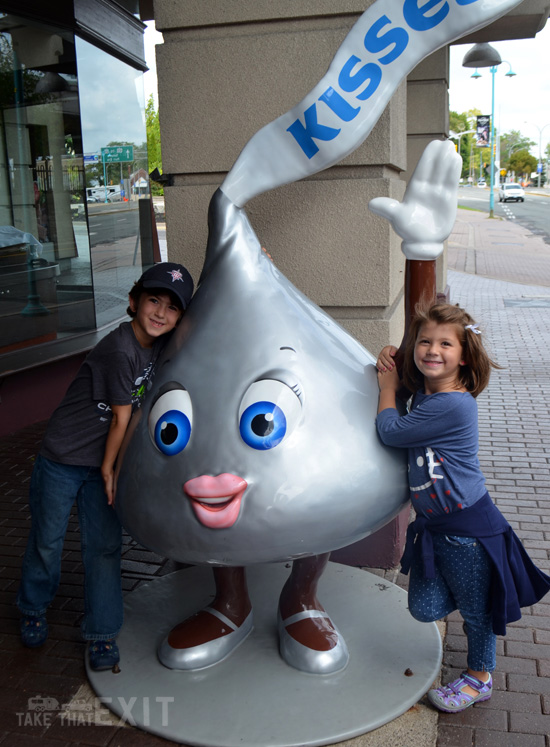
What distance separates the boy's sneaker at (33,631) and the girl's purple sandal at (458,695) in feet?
5.38

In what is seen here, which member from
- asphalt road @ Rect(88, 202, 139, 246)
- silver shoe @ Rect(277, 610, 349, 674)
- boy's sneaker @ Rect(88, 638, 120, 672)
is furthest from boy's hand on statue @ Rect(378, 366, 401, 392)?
asphalt road @ Rect(88, 202, 139, 246)

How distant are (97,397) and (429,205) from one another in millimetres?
1378

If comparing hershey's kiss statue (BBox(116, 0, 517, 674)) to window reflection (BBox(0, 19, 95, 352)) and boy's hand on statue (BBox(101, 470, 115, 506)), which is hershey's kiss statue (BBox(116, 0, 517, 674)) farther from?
window reflection (BBox(0, 19, 95, 352))

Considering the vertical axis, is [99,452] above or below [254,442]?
below

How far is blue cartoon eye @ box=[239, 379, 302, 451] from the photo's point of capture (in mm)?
2352

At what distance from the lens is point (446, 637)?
3.28 meters

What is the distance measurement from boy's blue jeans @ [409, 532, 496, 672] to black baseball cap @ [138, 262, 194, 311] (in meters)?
1.25

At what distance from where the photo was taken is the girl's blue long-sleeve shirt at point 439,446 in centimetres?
249

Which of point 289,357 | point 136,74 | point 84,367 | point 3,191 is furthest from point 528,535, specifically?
point 136,74

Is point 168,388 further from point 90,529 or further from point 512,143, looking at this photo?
point 512,143

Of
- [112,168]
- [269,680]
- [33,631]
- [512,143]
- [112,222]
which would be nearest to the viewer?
[269,680]

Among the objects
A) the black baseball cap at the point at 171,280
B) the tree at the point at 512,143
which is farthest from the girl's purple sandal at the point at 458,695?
the tree at the point at 512,143

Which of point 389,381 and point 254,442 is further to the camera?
point 389,381

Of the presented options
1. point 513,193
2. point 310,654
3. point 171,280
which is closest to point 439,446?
point 310,654
